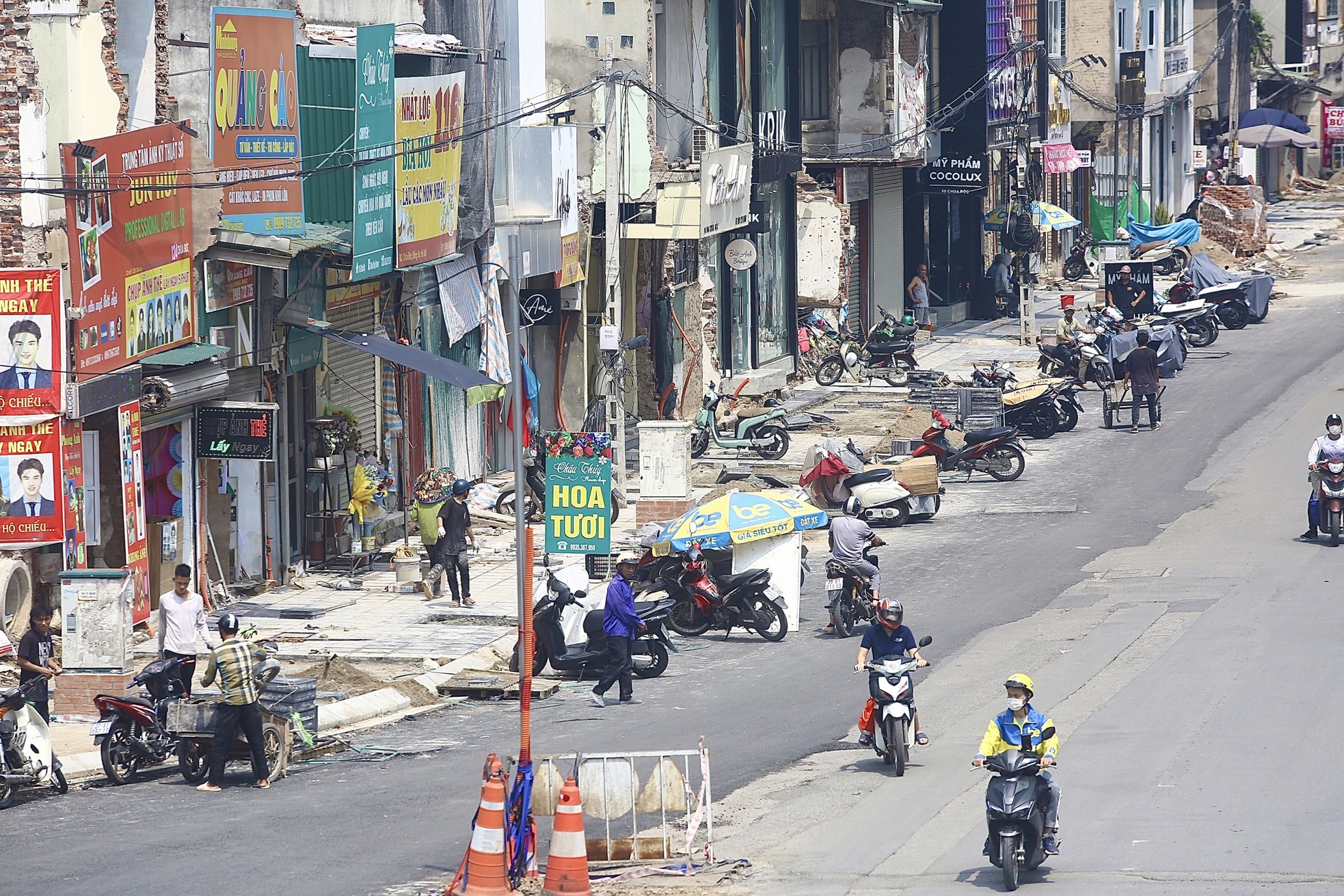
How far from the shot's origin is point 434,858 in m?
13.4

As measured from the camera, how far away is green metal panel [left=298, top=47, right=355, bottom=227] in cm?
2466

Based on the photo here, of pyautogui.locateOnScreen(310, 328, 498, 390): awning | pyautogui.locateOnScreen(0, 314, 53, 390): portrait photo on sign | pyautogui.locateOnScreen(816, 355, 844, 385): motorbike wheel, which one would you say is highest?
pyautogui.locateOnScreen(0, 314, 53, 390): portrait photo on sign

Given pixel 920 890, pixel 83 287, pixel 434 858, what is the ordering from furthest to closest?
pixel 83 287 < pixel 434 858 < pixel 920 890

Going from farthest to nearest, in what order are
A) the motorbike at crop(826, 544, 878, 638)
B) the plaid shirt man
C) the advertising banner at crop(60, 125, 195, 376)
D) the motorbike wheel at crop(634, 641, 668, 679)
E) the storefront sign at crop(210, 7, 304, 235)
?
the storefront sign at crop(210, 7, 304, 235) → the motorbike at crop(826, 544, 878, 638) → the advertising banner at crop(60, 125, 195, 376) → the motorbike wheel at crop(634, 641, 668, 679) → the plaid shirt man

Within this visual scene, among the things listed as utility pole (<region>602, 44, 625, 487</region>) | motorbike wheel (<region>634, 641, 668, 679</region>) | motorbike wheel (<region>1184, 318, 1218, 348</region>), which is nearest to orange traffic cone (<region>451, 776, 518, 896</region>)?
motorbike wheel (<region>634, 641, 668, 679</region>)

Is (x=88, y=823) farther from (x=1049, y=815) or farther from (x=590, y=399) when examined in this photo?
(x=590, y=399)

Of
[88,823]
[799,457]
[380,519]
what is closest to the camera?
[88,823]

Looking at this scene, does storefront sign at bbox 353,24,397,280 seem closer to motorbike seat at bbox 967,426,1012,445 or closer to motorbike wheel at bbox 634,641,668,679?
motorbike wheel at bbox 634,641,668,679

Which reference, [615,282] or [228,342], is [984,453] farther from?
[228,342]

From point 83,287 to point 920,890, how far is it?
11.4 meters

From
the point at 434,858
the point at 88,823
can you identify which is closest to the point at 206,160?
the point at 88,823

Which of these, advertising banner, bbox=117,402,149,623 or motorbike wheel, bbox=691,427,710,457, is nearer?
advertising banner, bbox=117,402,149,623

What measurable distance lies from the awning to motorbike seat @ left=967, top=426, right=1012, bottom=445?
8.82 m

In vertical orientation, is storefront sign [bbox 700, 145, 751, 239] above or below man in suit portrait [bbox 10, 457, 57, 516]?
above
